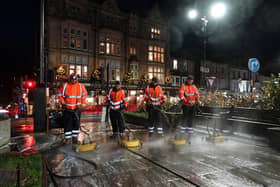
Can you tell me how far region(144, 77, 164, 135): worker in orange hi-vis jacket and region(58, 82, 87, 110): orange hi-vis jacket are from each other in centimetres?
259

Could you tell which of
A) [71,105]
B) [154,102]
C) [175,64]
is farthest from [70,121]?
[175,64]

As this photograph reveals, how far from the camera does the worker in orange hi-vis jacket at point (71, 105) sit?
6.82 metres

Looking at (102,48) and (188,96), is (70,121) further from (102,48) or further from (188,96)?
(102,48)

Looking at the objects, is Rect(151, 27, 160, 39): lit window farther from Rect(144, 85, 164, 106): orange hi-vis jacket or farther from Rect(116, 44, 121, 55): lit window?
Rect(144, 85, 164, 106): orange hi-vis jacket

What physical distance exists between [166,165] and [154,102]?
11.9ft

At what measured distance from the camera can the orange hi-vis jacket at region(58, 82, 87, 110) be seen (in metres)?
6.82

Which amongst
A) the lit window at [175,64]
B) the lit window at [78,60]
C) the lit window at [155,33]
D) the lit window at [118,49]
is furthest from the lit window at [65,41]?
the lit window at [175,64]

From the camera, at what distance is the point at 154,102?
821 cm

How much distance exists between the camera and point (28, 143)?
7.16m

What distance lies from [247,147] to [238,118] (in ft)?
7.72

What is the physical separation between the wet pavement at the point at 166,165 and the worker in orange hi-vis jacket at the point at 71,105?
45 cm

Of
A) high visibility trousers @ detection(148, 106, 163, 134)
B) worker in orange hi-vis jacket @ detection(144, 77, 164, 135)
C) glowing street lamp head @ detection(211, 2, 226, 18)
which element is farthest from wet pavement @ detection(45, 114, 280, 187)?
glowing street lamp head @ detection(211, 2, 226, 18)

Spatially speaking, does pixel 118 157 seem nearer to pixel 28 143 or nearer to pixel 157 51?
pixel 28 143

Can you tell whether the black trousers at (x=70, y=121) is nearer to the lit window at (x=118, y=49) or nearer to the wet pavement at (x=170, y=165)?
the wet pavement at (x=170, y=165)
